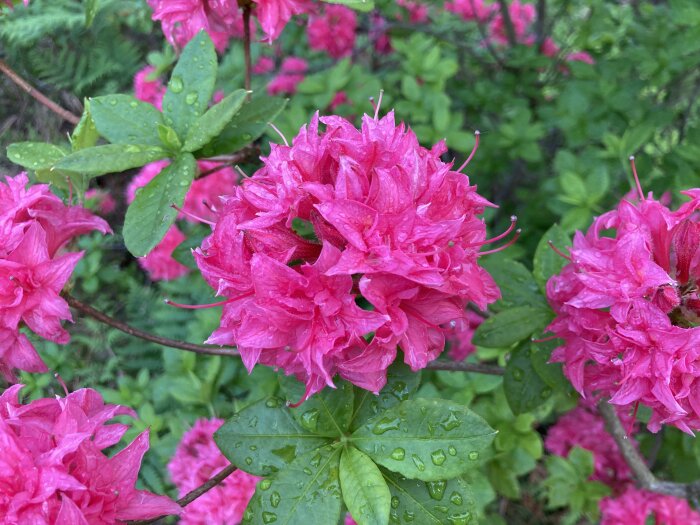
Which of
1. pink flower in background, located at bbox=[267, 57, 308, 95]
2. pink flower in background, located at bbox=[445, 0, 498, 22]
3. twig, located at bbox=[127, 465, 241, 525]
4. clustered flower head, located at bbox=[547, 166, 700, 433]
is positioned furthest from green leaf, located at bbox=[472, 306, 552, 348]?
pink flower in background, located at bbox=[445, 0, 498, 22]

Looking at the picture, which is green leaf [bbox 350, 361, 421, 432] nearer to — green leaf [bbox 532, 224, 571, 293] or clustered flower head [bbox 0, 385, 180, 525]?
clustered flower head [bbox 0, 385, 180, 525]

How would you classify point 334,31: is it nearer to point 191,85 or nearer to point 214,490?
point 191,85

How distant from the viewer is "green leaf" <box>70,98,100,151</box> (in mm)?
1285

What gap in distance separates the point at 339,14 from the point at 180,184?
1.68m

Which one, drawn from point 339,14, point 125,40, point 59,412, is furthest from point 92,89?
point 59,412

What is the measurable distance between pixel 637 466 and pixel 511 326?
0.57 metres

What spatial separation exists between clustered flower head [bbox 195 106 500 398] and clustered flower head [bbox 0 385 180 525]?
237 millimetres

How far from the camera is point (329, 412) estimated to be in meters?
1.09

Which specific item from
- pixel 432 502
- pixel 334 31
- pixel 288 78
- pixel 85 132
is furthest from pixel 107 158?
pixel 334 31

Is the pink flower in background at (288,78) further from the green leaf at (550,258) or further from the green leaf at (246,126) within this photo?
the green leaf at (550,258)

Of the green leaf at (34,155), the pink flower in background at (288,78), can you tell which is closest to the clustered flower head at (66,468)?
the green leaf at (34,155)

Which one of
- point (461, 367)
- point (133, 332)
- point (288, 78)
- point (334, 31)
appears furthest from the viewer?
point (334, 31)

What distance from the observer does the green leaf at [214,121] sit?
1.13m

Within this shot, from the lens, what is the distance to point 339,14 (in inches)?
102
